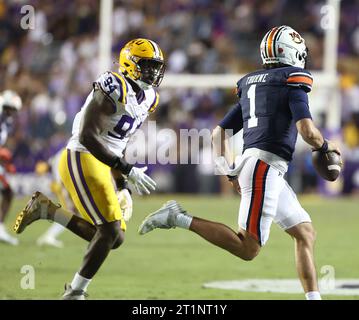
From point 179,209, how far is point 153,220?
0.56 ft

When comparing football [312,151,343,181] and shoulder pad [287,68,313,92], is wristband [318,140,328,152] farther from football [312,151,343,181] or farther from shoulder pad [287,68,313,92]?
shoulder pad [287,68,313,92]

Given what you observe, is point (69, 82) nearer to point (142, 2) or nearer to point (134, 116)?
point (142, 2)

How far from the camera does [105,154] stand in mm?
5246

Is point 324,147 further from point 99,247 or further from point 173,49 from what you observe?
point 173,49

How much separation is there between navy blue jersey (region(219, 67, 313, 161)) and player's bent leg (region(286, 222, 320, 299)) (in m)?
0.45

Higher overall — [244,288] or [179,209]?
[179,209]

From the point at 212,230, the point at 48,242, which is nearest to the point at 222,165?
the point at 212,230

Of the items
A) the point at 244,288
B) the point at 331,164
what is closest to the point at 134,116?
the point at 331,164

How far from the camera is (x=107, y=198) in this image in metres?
5.40

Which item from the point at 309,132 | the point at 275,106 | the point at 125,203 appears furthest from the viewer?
the point at 125,203

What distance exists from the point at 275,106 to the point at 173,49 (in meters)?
11.6

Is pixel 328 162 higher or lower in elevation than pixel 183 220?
higher

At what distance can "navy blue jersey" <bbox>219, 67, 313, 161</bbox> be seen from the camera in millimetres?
5164

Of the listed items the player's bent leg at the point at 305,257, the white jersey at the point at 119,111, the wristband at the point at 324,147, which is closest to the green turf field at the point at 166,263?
the player's bent leg at the point at 305,257
